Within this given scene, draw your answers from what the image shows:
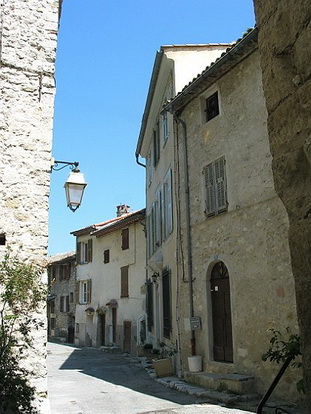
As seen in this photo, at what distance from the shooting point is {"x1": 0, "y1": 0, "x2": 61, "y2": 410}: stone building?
5.69 meters

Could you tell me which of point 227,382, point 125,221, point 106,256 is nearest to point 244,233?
point 227,382

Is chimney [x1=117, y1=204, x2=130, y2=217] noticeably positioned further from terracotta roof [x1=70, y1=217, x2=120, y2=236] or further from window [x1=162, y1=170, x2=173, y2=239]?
window [x1=162, y1=170, x2=173, y2=239]

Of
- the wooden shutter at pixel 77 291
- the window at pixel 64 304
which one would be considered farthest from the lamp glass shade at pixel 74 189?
the window at pixel 64 304

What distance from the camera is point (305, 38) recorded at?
169 cm

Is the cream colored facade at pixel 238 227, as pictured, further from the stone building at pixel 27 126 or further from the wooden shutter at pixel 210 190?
the stone building at pixel 27 126

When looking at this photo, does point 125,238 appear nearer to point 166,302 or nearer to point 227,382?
point 166,302

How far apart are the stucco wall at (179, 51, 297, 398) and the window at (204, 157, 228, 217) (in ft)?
0.56

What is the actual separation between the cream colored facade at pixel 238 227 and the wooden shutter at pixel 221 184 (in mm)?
89

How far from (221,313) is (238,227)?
2152 mm

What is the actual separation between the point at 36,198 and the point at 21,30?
2.51m

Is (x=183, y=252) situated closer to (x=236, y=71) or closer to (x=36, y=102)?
(x=236, y=71)

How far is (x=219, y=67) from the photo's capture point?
10.7 m

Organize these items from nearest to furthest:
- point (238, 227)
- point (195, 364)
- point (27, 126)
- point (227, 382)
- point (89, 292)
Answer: point (27, 126)
point (227, 382)
point (238, 227)
point (195, 364)
point (89, 292)

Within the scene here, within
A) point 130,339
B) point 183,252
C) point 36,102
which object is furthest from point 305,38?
point 130,339
